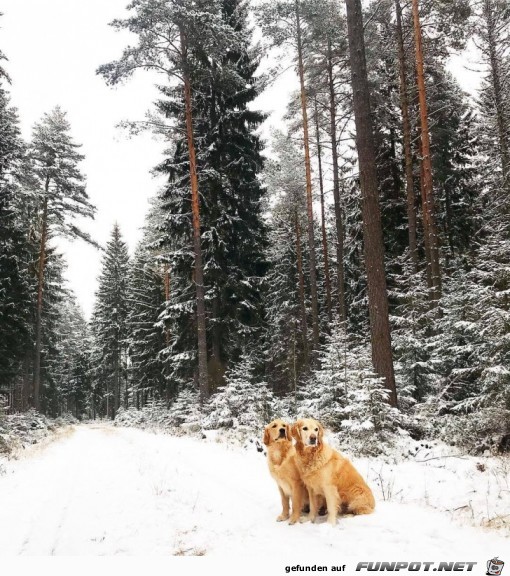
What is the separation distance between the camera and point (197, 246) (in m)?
17.5

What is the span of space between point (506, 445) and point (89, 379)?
61.5 metres

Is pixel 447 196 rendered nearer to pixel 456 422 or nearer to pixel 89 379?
pixel 456 422

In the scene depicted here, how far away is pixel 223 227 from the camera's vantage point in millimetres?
19250

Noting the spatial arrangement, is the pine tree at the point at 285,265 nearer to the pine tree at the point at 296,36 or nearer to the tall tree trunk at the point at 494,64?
the pine tree at the point at 296,36

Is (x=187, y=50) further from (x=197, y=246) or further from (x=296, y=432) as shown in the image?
(x=296, y=432)

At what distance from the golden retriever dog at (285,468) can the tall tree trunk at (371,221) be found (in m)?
4.83

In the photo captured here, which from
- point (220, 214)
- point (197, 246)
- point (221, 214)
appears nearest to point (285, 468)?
point (197, 246)

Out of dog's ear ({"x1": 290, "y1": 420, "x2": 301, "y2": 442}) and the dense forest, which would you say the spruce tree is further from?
dog's ear ({"x1": 290, "y1": 420, "x2": 301, "y2": 442})

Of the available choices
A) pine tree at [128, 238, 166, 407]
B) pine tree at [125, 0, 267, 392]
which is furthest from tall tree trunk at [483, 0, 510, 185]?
pine tree at [128, 238, 166, 407]

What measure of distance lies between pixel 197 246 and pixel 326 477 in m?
14.1

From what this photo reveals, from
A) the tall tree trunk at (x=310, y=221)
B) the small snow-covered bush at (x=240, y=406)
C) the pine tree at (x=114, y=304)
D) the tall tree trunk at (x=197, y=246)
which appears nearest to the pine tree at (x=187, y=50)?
the tall tree trunk at (x=197, y=246)

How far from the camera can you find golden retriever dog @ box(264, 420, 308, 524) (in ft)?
14.5

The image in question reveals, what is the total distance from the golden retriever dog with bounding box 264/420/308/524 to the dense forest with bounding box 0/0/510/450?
3.98 meters

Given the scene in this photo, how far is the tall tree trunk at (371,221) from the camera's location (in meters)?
8.92
